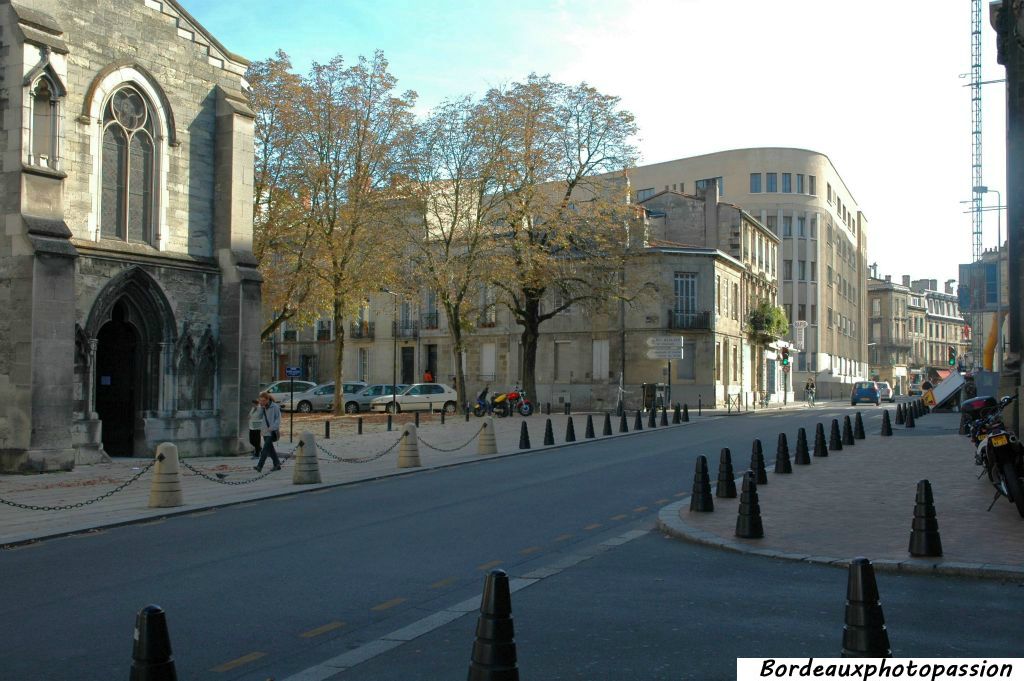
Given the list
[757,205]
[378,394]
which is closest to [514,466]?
[378,394]

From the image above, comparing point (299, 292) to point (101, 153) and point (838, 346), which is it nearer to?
point (101, 153)

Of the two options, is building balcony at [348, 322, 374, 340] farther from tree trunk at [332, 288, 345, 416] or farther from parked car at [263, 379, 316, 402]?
tree trunk at [332, 288, 345, 416]

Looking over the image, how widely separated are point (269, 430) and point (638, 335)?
32.5m

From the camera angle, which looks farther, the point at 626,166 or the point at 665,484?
the point at 626,166

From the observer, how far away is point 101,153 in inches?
793

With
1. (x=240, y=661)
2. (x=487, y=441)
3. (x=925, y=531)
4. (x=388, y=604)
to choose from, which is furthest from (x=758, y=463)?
(x=240, y=661)

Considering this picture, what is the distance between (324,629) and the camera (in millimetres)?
6645

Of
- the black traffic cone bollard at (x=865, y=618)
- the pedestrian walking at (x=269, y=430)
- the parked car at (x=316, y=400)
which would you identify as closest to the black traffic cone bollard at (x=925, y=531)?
the black traffic cone bollard at (x=865, y=618)

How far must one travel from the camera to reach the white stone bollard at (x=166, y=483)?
13.5 metres

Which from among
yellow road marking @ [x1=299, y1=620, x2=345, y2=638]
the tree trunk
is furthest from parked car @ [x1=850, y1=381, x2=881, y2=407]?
yellow road marking @ [x1=299, y1=620, x2=345, y2=638]

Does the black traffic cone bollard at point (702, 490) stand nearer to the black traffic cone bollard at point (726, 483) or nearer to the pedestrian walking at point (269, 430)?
the black traffic cone bollard at point (726, 483)

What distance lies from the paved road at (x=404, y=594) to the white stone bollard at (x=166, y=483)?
847 millimetres

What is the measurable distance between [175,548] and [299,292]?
27.4 m

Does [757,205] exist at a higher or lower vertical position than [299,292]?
higher
